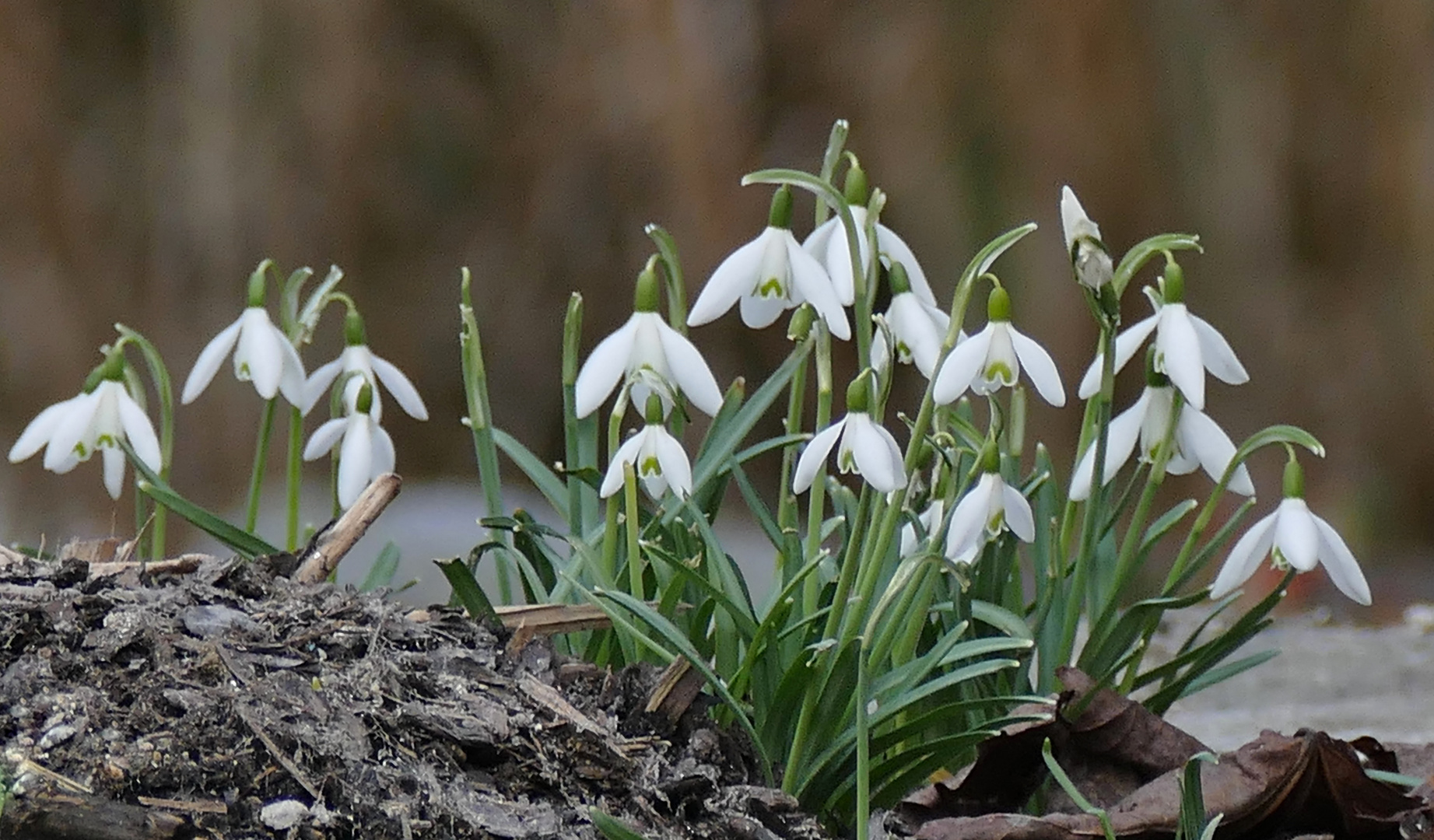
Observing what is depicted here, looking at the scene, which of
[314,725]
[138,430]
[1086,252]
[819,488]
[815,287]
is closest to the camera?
[314,725]

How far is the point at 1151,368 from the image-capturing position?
1.77 metres

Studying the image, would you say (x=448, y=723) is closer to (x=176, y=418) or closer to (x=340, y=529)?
(x=340, y=529)

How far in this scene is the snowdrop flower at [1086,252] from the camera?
4.75ft

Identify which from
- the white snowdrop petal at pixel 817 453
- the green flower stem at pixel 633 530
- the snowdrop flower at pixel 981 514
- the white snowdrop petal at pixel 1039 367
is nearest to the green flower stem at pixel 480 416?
the green flower stem at pixel 633 530

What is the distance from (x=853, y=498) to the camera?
197 centimetres

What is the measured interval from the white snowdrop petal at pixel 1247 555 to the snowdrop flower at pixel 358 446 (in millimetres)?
1024

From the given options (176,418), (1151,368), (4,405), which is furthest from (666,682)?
(4,405)

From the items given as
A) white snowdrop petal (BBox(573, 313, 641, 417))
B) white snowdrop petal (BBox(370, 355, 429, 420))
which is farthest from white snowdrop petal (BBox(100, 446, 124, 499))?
white snowdrop petal (BBox(573, 313, 641, 417))

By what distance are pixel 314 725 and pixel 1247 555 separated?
3.49ft

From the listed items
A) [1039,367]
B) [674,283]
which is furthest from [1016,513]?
[674,283]

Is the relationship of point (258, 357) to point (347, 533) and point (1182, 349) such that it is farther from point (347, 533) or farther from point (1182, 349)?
point (1182, 349)

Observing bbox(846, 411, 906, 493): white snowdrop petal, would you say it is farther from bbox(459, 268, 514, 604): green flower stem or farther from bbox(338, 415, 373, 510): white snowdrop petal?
bbox(338, 415, 373, 510): white snowdrop petal

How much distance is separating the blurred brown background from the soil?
12.1ft

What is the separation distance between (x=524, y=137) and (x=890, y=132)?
148 centimetres
